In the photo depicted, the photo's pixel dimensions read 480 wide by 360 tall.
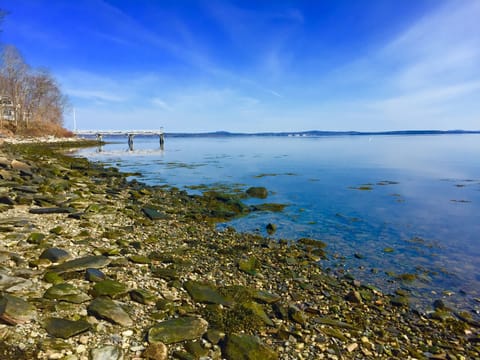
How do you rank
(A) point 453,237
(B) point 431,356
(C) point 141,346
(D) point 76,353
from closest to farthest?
1. (D) point 76,353
2. (C) point 141,346
3. (B) point 431,356
4. (A) point 453,237

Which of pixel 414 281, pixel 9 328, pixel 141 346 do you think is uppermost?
pixel 9 328

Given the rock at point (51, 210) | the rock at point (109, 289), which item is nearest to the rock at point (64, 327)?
the rock at point (109, 289)

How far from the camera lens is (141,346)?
4.74 meters

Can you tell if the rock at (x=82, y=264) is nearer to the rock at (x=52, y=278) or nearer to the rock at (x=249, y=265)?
the rock at (x=52, y=278)

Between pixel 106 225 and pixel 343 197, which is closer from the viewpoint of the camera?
pixel 106 225

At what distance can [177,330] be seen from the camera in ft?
17.0

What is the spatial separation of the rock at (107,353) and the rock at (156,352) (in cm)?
37

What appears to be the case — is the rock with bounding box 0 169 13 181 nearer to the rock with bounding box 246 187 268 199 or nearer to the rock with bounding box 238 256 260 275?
the rock with bounding box 246 187 268 199

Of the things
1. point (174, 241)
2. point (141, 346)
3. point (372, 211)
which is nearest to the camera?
point (141, 346)

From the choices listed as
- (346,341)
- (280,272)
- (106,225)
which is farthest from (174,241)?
(346,341)

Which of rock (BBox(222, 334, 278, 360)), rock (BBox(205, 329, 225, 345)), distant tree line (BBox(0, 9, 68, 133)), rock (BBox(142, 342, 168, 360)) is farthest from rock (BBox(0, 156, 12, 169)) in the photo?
distant tree line (BBox(0, 9, 68, 133))

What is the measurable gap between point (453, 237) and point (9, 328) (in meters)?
15.8

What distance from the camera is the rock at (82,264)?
6824 mm

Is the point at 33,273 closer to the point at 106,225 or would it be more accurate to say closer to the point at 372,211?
the point at 106,225
